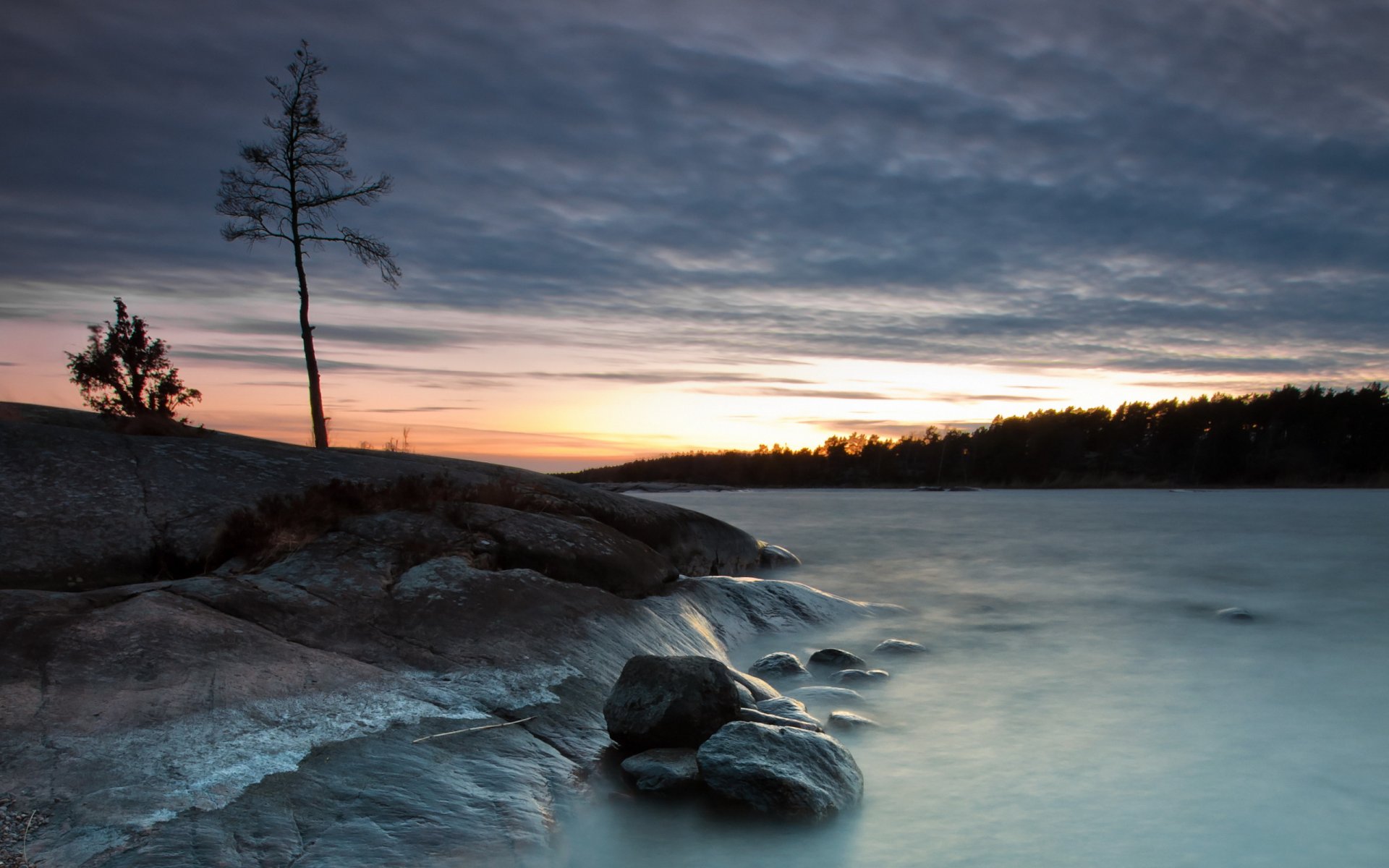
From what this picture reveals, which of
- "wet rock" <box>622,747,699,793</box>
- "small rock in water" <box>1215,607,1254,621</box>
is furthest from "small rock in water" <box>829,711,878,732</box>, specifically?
"small rock in water" <box>1215,607,1254,621</box>

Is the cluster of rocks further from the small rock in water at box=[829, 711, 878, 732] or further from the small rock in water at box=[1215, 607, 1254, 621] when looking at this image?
the small rock in water at box=[1215, 607, 1254, 621]

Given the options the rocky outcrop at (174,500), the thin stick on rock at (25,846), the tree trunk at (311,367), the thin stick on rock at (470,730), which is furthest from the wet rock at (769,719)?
the tree trunk at (311,367)

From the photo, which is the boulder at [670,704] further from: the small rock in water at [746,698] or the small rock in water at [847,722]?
the small rock in water at [847,722]

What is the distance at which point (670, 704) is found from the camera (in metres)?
4.76

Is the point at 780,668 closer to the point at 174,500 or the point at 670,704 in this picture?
the point at 670,704

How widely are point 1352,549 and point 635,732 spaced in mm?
22934

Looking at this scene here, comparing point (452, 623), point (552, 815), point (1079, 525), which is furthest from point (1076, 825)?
point (1079, 525)

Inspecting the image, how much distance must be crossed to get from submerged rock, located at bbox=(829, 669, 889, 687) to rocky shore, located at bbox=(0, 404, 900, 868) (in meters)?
1.20

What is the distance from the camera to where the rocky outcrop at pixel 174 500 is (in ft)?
19.7

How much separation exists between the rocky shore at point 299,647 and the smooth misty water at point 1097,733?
2.77 ft

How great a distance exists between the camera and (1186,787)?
5.18 meters

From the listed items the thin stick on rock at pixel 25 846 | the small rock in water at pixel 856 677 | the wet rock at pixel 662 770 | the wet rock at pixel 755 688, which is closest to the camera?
the thin stick on rock at pixel 25 846

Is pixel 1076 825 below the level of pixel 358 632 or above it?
below

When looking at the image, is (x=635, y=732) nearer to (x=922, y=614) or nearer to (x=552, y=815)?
(x=552, y=815)
